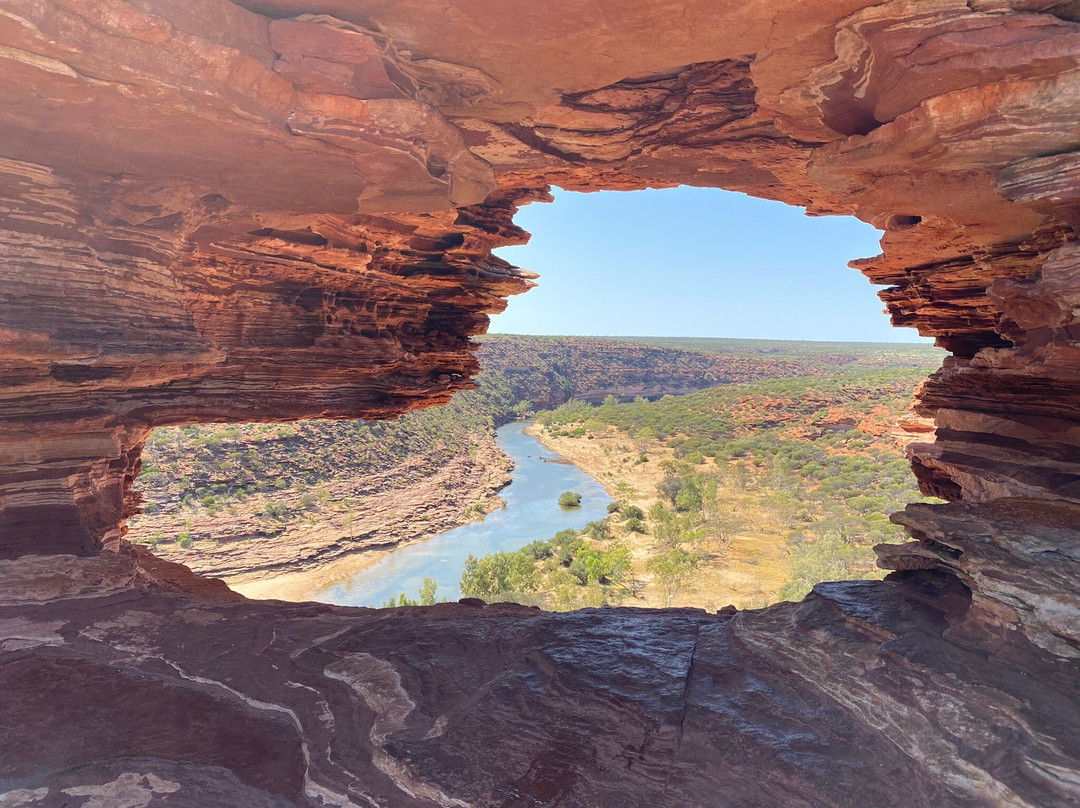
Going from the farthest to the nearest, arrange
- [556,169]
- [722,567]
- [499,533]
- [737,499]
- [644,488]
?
[644,488]
[737,499]
[499,533]
[722,567]
[556,169]

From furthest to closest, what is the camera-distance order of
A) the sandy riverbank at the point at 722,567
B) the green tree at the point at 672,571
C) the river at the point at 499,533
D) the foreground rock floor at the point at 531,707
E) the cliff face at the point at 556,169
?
the river at the point at 499,533 → the green tree at the point at 672,571 → the sandy riverbank at the point at 722,567 → the cliff face at the point at 556,169 → the foreground rock floor at the point at 531,707

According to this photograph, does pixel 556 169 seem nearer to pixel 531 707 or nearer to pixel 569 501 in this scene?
pixel 531 707

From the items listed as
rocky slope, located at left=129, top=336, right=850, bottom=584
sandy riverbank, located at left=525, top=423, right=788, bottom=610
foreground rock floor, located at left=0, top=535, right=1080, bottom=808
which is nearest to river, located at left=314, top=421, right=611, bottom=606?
rocky slope, located at left=129, top=336, right=850, bottom=584

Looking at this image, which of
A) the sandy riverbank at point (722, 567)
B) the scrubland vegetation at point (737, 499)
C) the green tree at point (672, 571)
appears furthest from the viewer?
the scrubland vegetation at point (737, 499)

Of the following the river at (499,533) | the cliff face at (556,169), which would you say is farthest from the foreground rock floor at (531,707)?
the river at (499,533)

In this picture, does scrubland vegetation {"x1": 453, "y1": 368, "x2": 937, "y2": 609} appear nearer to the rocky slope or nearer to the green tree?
the green tree

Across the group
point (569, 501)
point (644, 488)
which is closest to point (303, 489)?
point (569, 501)

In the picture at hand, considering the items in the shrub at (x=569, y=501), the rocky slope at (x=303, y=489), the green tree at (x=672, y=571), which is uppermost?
the rocky slope at (x=303, y=489)

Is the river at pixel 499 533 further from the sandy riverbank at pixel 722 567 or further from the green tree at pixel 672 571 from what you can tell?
the green tree at pixel 672 571
